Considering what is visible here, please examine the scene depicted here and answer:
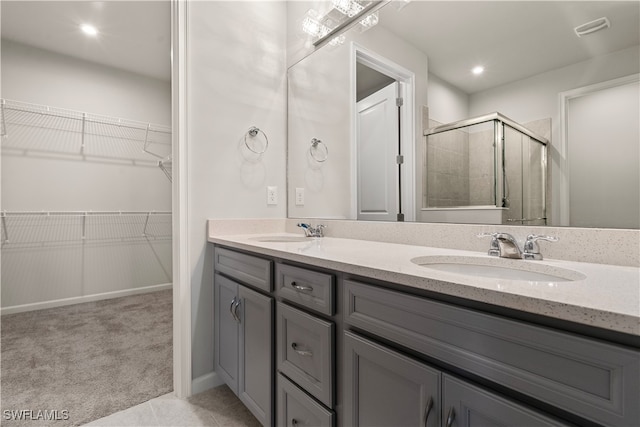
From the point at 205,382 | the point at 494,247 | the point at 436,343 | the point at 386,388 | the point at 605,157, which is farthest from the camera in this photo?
the point at 205,382

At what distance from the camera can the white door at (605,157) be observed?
85cm

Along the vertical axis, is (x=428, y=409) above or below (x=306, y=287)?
below

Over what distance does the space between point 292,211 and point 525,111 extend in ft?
4.47

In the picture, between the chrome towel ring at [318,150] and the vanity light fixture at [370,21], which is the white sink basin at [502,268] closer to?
the chrome towel ring at [318,150]

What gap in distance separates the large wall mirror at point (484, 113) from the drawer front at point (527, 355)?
23.5 inches

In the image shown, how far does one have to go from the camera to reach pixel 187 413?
58.0 inches

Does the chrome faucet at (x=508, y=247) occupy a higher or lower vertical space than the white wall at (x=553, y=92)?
lower

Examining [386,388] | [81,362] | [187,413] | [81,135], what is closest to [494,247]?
[386,388]

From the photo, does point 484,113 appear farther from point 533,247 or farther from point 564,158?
point 533,247

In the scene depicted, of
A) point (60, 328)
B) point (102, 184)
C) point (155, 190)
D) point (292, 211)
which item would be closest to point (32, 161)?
point (102, 184)

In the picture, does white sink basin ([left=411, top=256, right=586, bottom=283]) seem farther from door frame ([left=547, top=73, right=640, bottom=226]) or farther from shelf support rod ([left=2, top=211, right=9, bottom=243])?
shelf support rod ([left=2, top=211, right=9, bottom=243])

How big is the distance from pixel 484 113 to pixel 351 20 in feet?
3.15

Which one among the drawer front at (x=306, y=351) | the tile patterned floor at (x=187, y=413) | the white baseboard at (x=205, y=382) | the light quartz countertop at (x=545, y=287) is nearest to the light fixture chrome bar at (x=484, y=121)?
the light quartz countertop at (x=545, y=287)

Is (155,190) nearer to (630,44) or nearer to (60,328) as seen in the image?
(60,328)
